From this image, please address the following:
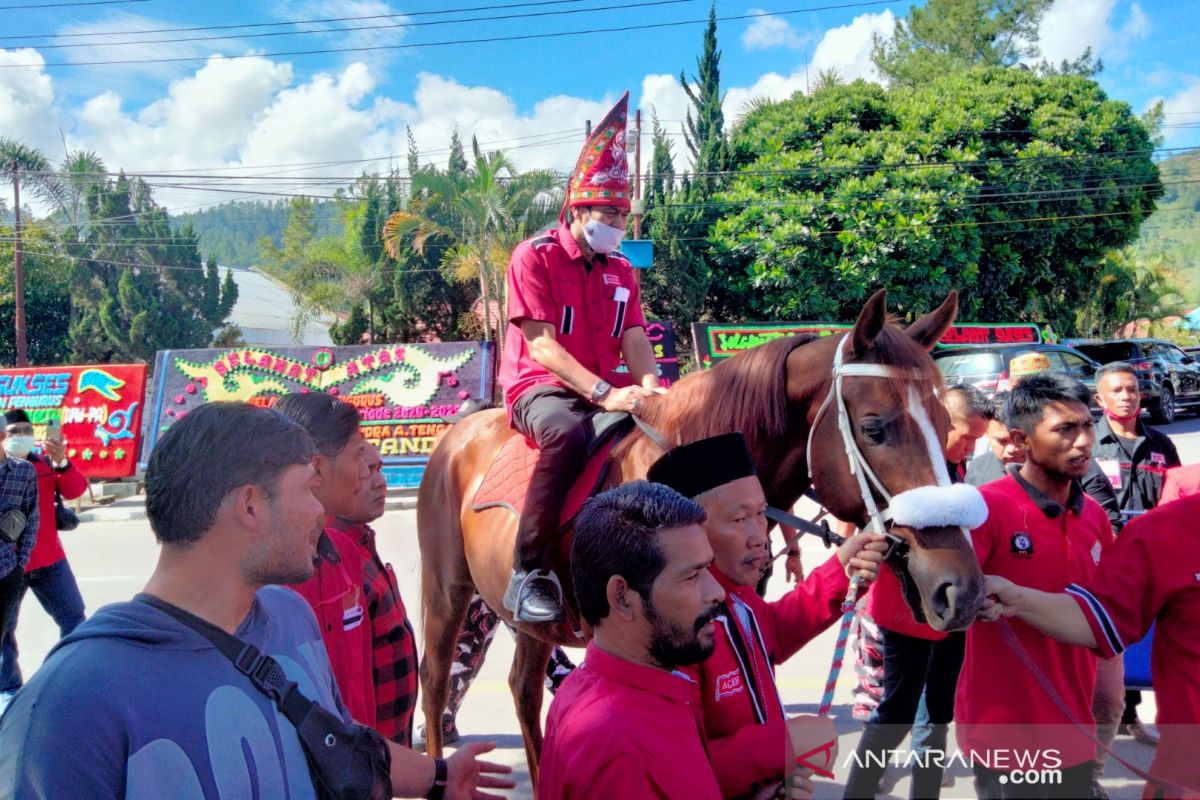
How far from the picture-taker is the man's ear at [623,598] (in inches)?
62.4

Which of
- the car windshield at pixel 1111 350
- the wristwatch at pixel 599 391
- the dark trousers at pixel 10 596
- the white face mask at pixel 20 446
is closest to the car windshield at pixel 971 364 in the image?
the car windshield at pixel 1111 350

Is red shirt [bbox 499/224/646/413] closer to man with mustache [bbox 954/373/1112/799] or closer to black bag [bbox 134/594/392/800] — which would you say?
man with mustache [bbox 954/373/1112/799]

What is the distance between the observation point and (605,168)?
3.48 meters

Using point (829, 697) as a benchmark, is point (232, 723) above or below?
above

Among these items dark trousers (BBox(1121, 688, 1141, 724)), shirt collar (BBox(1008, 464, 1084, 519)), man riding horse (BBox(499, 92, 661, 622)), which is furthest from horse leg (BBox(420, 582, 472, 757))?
dark trousers (BBox(1121, 688, 1141, 724))

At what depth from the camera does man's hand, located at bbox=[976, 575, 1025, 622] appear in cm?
219

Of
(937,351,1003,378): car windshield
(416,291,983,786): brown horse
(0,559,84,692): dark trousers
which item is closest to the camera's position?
(416,291,983,786): brown horse

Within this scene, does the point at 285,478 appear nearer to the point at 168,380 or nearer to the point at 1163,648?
the point at 1163,648

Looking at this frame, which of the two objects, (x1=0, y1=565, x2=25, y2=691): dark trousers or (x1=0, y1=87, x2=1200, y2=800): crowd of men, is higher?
(x1=0, y1=87, x2=1200, y2=800): crowd of men

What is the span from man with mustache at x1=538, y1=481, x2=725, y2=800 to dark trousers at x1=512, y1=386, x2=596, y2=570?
1529 mm

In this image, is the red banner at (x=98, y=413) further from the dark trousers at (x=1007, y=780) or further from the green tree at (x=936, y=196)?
the green tree at (x=936, y=196)

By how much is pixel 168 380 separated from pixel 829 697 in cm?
1371

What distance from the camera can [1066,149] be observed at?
21234mm

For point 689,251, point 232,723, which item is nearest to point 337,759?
point 232,723
